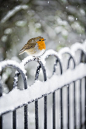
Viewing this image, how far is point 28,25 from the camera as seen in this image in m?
0.60

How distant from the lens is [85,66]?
109 centimetres

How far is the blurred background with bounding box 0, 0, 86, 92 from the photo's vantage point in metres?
0.53

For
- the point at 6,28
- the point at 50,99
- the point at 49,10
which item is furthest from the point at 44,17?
the point at 50,99

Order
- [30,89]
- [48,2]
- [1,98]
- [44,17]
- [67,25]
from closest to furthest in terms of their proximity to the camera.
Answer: [1,98]
[30,89]
[44,17]
[48,2]
[67,25]

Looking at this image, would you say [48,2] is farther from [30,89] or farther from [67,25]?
[30,89]

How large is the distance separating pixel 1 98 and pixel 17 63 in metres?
0.13

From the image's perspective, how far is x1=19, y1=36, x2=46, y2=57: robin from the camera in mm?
569

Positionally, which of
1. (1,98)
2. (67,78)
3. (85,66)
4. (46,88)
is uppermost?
(85,66)

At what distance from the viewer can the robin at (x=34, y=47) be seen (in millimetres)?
569

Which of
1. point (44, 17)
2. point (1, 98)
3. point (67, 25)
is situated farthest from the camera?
point (67, 25)

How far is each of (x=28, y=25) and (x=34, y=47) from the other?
8 centimetres

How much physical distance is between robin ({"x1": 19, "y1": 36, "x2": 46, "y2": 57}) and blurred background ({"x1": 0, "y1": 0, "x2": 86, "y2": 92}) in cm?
1

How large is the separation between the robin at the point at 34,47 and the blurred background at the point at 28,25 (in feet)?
0.05

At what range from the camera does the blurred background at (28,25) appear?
1.73 feet
